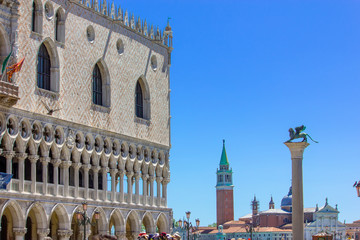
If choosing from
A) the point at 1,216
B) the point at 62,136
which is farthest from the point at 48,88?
the point at 1,216

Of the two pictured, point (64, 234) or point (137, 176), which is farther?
point (137, 176)

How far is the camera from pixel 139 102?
140 feet

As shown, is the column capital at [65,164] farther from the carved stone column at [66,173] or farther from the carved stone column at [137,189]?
the carved stone column at [137,189]

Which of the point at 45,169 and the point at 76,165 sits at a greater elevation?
the point at 76,165

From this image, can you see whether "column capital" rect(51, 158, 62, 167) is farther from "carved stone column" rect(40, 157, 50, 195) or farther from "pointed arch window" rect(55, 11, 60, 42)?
"pointed arch window" rect(55, 11, 60, 42)

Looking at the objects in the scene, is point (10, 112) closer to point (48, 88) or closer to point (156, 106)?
point (48, 88)

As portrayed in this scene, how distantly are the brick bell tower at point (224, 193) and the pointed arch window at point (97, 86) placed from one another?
354ft

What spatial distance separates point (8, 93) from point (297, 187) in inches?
476

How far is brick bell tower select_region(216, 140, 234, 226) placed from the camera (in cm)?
14538

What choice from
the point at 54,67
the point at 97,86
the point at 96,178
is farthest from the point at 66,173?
the point at 97,86

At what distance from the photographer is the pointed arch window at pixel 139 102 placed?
4241cm

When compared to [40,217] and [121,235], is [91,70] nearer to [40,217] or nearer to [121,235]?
[40,217]

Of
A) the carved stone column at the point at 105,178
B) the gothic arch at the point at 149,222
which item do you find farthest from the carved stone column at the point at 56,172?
the gothic arch at the point at 149,222

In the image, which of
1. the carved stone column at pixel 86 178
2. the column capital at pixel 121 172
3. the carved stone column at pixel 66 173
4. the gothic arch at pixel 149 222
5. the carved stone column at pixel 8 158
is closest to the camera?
the carved stone column at pixel 8 158
